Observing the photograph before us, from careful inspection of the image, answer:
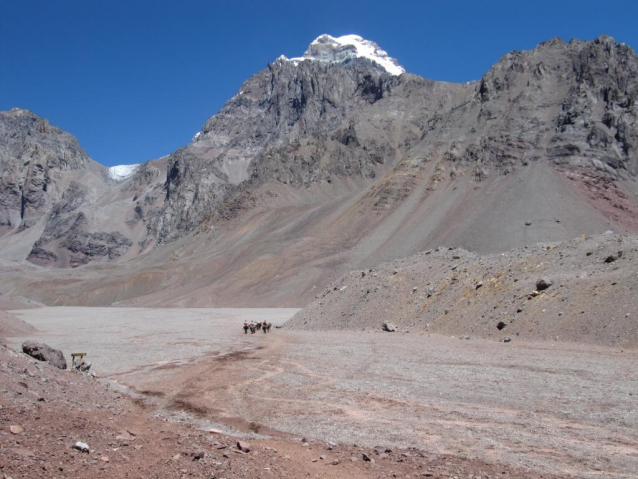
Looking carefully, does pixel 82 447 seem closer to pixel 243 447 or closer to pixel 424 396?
pixel 243 447

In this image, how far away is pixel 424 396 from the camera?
46.7 ft

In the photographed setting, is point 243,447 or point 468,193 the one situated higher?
point 468,193

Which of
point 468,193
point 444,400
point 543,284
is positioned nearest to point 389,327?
point 543,284

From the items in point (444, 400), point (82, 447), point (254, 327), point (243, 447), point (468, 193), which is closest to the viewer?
point (82, 447)

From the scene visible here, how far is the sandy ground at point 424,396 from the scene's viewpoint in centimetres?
1000

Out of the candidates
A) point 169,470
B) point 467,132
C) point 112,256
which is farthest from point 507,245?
point 112,256

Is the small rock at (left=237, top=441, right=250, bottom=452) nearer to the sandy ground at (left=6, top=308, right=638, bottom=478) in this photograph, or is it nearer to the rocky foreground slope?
the sandy ground at (left=6, top=308, right=638, bottom=478)

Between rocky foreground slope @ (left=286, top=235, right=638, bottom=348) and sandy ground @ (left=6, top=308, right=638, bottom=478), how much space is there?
1783 mm

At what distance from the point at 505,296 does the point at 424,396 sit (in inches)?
594

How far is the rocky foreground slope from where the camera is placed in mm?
22781

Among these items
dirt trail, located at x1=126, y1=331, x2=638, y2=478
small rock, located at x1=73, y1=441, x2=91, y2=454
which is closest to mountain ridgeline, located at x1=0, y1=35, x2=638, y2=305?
dirt trail, located at x1=126, y1=331, x2=638, y2=478

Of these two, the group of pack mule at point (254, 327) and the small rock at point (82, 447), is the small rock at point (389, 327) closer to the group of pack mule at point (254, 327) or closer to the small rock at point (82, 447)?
the group of pack mule at point (254, 327)

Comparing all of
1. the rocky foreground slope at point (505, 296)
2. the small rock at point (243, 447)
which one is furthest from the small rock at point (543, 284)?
the small rock at point (243, 447)

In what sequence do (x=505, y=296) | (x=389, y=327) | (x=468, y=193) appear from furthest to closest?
(x=468, y=193) < (x=389, y=327) < (x=505, y=296)
